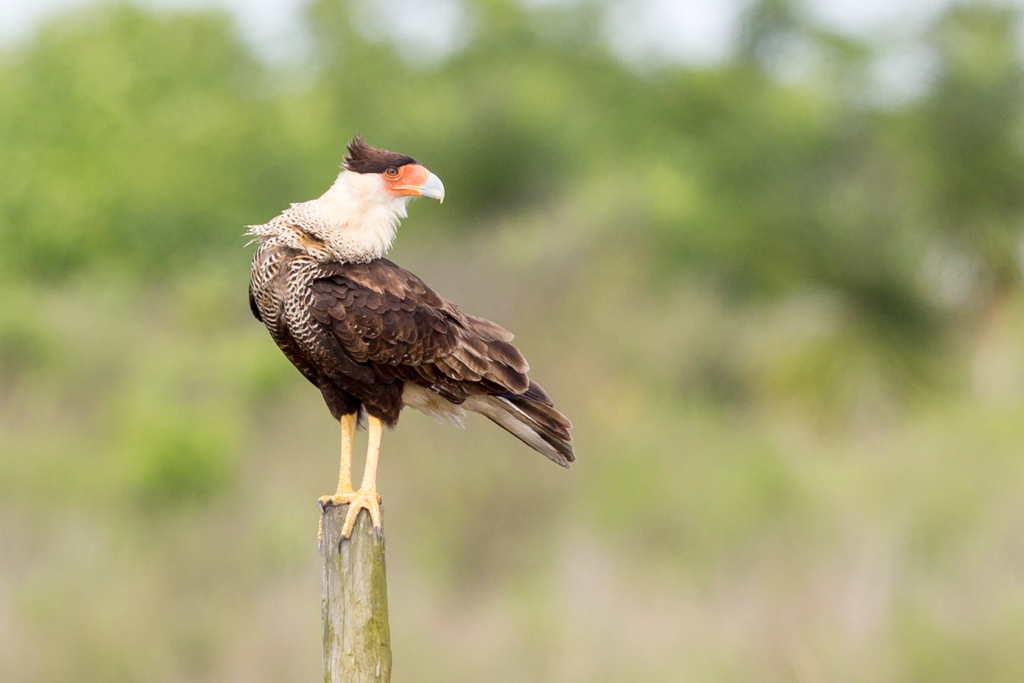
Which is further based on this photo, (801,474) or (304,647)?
(801,474)

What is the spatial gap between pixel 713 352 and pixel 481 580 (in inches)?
258

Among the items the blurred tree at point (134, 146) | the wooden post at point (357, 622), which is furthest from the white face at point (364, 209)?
the blurred tree at point (134, 146)

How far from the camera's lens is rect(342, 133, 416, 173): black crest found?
3859mm

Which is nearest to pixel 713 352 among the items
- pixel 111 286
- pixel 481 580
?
pixel 481 580

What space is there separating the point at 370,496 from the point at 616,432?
11066 millimetres

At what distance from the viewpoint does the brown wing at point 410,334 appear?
378 cm

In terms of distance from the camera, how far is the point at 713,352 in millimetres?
18188

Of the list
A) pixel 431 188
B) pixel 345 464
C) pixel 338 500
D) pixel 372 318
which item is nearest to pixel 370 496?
pixel 338 500

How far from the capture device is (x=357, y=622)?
11.6 ft

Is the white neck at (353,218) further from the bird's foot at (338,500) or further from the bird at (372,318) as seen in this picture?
the bird's foot at (338,500)

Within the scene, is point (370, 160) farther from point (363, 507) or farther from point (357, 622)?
point (357, 622)

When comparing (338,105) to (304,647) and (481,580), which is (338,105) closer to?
(481,580)

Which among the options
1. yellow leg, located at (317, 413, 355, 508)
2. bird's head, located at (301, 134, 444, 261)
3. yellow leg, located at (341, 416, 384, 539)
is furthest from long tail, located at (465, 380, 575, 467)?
bird's head, located at (301, 134, 444, 261)

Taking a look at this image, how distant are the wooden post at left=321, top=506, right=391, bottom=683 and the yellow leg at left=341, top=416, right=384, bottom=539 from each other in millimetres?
175
